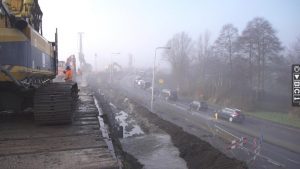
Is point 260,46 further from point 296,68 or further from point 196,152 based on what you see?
point 196,152

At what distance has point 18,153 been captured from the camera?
7.68m

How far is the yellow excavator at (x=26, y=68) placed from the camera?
845 centimetres

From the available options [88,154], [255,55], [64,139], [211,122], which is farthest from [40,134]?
[255,55]

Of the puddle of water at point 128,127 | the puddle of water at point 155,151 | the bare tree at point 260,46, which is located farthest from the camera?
the bare tree at point 260,46

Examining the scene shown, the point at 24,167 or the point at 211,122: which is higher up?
the point at 24,167

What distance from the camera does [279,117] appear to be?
42.8 meters

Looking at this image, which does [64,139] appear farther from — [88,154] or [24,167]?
[24,167]

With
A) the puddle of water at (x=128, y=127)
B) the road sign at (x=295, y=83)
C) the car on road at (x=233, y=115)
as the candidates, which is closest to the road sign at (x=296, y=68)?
the road sign at (x=295, y=83)

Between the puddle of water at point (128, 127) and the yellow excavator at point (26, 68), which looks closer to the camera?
the yellow excavator at point (26, 68)

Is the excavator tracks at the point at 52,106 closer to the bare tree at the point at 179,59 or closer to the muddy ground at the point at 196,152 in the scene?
the muddy ground at the point at 196,152

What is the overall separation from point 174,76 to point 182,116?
46.2m

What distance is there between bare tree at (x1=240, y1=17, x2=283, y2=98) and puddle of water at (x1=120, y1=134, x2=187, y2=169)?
2962 cm

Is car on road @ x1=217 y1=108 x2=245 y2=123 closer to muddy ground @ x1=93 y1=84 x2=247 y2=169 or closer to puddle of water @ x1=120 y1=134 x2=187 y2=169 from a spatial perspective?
muddy ground @ x1=93 y1=84 x2=247 y2=169

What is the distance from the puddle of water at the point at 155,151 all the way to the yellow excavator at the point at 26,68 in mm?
10467
